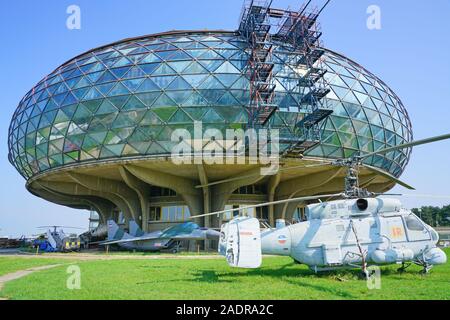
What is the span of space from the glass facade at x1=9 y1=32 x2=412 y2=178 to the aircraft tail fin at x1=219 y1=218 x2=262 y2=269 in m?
16.3

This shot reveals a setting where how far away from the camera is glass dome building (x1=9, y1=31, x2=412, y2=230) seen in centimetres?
2722

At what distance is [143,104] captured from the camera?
2720cm

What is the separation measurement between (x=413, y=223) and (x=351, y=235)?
2.43 m

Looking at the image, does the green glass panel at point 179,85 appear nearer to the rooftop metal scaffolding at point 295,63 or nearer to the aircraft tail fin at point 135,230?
the rooftop metal scaffolding at point 295,63

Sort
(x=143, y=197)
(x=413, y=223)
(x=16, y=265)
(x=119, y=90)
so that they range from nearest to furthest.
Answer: (x=413, y=223) → (x=16, y=265) → (x=119, y=90) → (x=143, y=197)

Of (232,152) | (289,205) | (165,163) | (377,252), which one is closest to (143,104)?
(165,163)

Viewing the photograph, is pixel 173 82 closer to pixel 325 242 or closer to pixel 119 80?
pixel 119 80

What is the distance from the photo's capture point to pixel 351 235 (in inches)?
458

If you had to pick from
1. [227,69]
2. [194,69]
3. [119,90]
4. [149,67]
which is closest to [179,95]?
[194,69]

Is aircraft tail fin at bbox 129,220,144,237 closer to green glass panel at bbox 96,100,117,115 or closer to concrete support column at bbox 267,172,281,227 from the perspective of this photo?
green glass panel at bbox 96,100,117,115

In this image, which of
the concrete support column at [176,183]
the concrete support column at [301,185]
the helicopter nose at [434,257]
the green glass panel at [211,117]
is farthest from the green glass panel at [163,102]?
the helicopter nose at [434,257]

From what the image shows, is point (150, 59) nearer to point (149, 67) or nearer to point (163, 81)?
point (149, 67)

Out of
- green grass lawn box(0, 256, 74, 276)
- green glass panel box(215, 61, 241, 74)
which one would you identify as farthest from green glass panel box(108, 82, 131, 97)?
green grass lawn box(0, 256, 74, 276)

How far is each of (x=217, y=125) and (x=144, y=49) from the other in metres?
10.8
